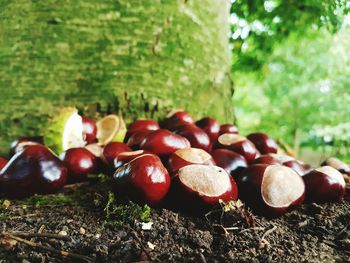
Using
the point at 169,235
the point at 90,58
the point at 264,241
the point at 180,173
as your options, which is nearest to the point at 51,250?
the point at 169,235

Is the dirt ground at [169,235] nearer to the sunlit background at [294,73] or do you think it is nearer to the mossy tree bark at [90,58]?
the mossy tree bark at [90,58]

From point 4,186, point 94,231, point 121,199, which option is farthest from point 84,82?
point 94,231

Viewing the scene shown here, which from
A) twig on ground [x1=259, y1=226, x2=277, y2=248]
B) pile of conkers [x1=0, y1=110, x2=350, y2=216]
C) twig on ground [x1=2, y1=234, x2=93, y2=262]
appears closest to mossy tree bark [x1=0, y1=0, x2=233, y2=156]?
pile of conkers [x1=0, y1=110, x2=350, y2=216]

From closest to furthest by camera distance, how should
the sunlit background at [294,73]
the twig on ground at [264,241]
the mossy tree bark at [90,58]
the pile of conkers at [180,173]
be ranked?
1. the twig on ground at [264,241]
2. the pile of conkers at [180,173]
3. the mossy tree bark at [90,58]
4. the sunlit background at [294,73]

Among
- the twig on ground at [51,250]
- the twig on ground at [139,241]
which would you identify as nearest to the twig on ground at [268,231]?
the twig on ground at [139,241]

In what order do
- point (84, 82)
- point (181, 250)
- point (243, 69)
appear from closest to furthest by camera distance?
point (181, 250)
point (84, 82)
point (243, 69)

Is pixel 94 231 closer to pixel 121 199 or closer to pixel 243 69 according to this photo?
pixel 121 199

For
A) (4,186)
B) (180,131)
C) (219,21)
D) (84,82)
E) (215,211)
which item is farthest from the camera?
(219,21)
